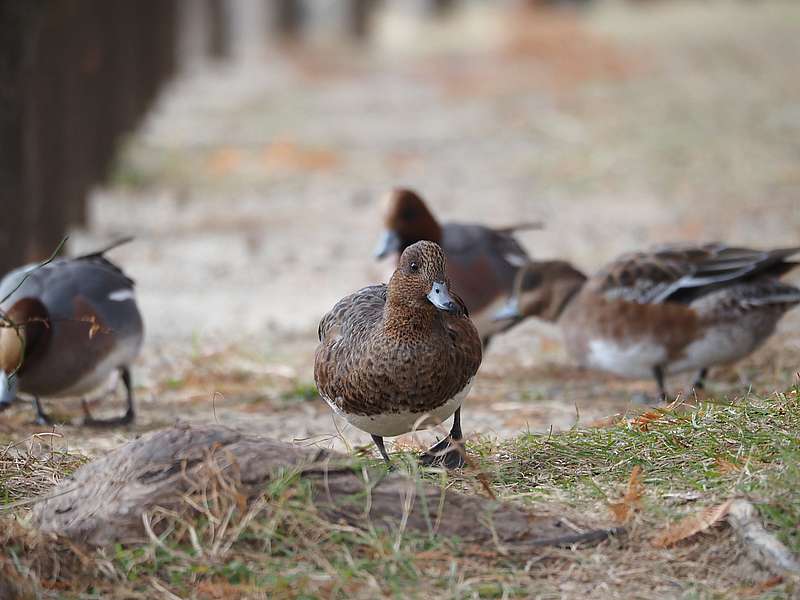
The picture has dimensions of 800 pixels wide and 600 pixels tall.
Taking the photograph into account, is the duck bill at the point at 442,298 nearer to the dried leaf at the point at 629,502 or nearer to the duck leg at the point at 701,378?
the dried leaf at the point at 629,502

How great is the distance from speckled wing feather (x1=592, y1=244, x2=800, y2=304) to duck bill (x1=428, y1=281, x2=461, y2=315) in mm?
1839

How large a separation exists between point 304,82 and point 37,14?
39.0ft

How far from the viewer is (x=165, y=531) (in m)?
3.21

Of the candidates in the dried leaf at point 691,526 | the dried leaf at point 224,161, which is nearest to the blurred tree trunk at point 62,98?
the dried leaf at point 224,161

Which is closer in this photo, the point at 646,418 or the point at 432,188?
the point at 646,418

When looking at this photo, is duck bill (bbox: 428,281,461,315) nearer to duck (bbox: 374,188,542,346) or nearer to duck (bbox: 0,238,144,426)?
duck (bbox: 0,238,144,426)

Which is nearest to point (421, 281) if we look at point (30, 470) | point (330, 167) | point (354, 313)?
point (354, 313)

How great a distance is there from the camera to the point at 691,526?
3.22 meters

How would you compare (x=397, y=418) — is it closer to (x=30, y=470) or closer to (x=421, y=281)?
(x=421, y=281)

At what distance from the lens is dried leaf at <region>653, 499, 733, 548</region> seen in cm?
321

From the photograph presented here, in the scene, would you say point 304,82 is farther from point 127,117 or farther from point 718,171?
point 718,171

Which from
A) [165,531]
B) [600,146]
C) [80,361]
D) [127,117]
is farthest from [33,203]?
[600,146]

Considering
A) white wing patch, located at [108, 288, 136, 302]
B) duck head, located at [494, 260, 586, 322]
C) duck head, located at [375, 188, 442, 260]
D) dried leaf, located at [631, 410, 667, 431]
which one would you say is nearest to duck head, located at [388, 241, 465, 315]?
dried leaf, located at [631, 410, 667, 431]

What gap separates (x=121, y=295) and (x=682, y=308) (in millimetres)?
2476
